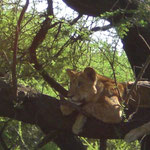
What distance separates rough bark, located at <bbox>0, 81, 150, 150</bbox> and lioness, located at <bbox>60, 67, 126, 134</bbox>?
9cm

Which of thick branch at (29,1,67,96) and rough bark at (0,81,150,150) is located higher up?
thick branch at (29,1,67,96)

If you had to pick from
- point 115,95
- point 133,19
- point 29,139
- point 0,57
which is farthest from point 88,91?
point 29,139

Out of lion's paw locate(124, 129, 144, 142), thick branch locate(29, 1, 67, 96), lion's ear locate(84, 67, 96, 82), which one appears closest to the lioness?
lion's ear locate(84, 67, 96, 82)

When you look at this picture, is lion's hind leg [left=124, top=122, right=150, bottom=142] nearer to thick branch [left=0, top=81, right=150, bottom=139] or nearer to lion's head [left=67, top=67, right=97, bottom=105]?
thick branch [left=0, top=81, right=150, bottom=139]

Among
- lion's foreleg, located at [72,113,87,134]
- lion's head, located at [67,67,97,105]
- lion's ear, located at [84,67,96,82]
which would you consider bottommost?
lion's foreleg, located at [72,113,87,134]

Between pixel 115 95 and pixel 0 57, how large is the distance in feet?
5.88

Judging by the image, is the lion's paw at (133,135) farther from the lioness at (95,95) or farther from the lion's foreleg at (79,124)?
the lion's foreleg at (79,124)

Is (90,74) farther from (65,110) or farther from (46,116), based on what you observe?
(46,116)

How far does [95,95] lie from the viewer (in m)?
5.20

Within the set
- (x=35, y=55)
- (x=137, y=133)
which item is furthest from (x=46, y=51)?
(x=137, y=133)

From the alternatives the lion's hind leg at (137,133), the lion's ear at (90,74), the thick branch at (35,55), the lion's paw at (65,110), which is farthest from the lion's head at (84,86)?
the lion's hind leg at (137,133)

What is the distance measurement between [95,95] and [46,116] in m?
0.90

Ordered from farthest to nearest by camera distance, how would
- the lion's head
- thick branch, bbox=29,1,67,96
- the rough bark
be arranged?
thick branch, bbox=29,1,67,96, the lion's head, the rough bark

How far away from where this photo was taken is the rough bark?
14.6ft
